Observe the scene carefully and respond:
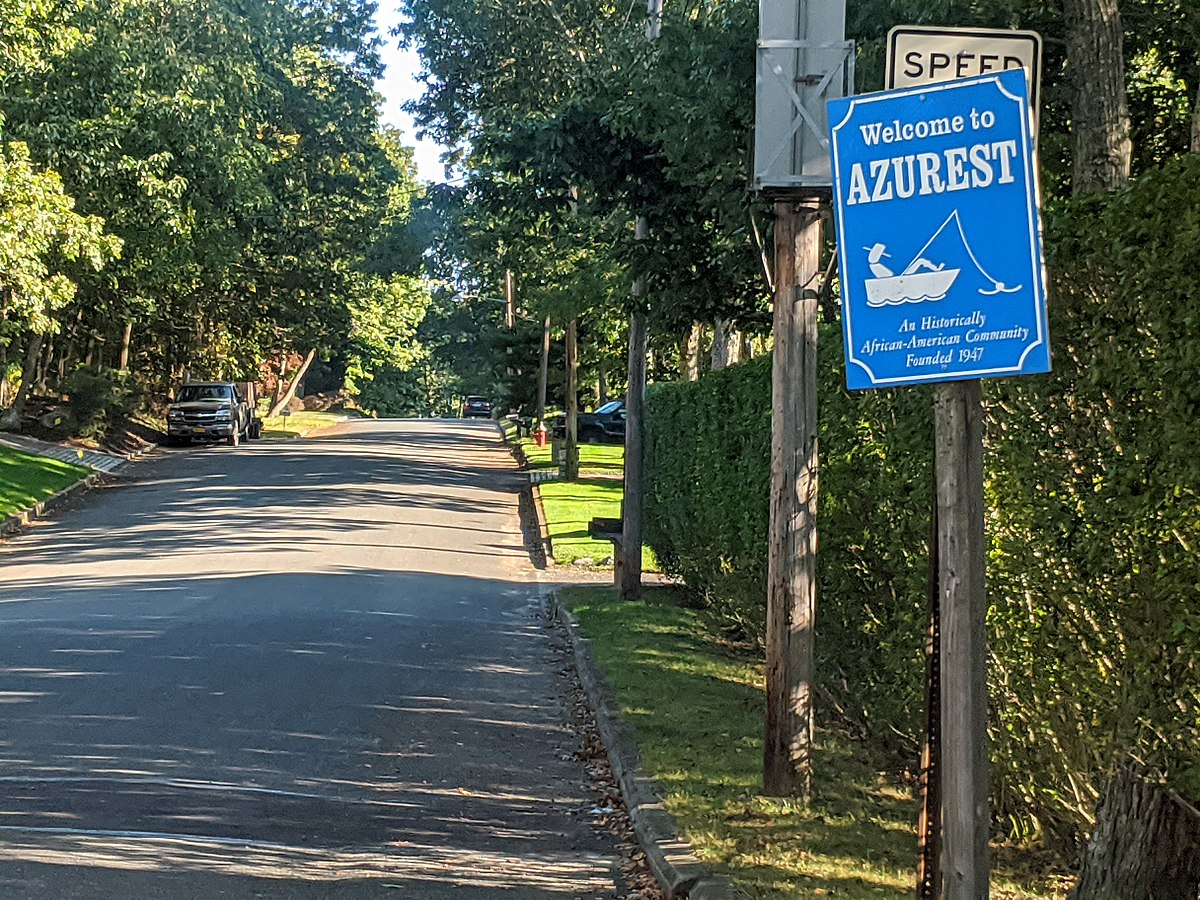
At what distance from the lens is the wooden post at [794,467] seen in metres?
8.92

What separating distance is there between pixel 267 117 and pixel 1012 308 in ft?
147

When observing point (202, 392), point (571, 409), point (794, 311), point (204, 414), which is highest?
point (202, 392)

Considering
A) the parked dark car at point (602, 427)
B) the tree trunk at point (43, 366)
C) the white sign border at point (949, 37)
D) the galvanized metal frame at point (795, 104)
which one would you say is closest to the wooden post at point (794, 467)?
the galvanized metal frame at point (795, 104)

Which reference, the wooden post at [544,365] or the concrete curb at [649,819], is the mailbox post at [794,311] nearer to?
the concrete curb at [649,819]

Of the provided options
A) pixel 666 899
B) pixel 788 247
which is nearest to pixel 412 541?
pixel 788 247

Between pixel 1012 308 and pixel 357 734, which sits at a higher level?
pixel 1012 308

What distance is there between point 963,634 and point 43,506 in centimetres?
2661

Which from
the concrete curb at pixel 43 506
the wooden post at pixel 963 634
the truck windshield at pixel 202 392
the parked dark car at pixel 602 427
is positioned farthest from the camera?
the parked dark car at pixel 602 427

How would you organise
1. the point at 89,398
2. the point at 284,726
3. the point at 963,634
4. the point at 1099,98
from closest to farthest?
1. the point at 963,634
2. the point at 1099,98
3. the point at 284,726
4. the point at 89,398

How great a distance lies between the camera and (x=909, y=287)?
15.0 ft

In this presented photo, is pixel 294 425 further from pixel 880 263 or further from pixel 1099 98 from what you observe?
pixel 880 263

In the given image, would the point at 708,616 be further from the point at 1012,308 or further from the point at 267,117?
the point at 267,117

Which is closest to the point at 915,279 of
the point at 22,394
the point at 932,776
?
the point at 932,776

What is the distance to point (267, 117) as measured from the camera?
4678cm
